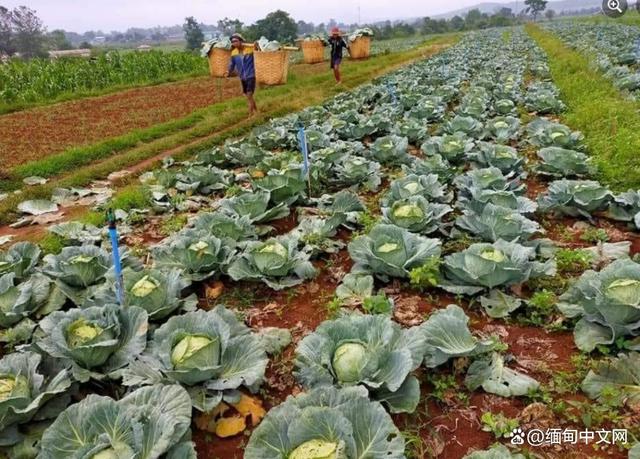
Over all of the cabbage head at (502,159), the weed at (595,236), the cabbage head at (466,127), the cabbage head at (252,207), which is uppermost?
the cabbage head at (466,127)

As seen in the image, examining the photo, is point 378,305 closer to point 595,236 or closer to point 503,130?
point 595,236

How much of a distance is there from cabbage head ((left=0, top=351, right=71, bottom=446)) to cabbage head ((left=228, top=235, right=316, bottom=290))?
1.52 m

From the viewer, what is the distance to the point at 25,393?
270 cm

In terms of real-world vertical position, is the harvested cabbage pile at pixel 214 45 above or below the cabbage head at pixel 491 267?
above

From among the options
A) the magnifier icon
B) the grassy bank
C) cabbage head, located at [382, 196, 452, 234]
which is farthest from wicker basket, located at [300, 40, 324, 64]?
cabbage head, located at [382, 196, 452, 234]

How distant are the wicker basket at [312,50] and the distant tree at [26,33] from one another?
33078 millimetres

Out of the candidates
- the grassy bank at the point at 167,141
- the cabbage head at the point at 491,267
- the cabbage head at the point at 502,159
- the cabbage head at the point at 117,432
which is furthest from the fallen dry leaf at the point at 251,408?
the grassy bank at the point at 167,141

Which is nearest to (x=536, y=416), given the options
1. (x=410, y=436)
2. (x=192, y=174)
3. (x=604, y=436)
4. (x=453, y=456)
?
(x=604, y=436)

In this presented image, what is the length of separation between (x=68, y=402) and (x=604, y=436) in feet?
9.63

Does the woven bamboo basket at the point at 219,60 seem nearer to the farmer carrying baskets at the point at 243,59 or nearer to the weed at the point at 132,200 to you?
the farmer carrying baskets at the point at 243,59

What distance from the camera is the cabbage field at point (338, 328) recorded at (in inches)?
94.9

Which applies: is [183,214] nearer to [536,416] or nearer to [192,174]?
[192,174]

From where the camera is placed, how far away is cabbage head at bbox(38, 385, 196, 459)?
7.25 ft

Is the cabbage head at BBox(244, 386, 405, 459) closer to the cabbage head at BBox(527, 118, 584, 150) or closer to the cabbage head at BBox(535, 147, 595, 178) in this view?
the cabbage head at BBox(535, 147, 595, 178)
